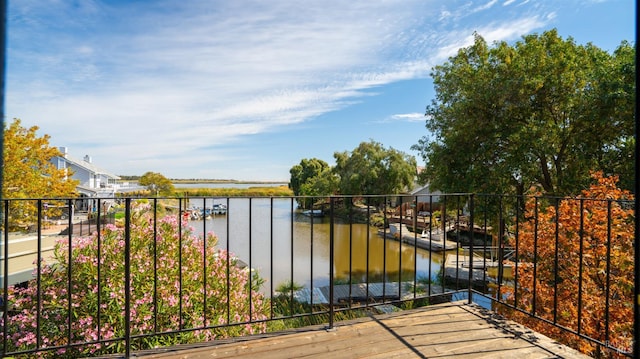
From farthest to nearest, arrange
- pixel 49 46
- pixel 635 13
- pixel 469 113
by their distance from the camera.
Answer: pixel 469 113, pixel 49 46, pixel 635 13

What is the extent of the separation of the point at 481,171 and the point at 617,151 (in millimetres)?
2554

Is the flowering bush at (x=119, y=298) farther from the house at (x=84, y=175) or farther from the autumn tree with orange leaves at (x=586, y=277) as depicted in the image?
the house at (x=84, y=175)

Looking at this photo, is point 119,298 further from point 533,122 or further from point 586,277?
point 533,122

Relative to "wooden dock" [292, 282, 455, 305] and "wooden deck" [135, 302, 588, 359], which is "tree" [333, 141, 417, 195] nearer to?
"wooden dock" [292, 282, 455, 305]

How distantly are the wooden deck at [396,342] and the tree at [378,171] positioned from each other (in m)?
21.3

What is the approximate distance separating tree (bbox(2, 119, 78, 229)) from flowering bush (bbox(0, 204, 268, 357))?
18.7 ft

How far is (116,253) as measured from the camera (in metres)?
2.77

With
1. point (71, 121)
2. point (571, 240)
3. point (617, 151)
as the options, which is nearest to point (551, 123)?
point (617, 151)

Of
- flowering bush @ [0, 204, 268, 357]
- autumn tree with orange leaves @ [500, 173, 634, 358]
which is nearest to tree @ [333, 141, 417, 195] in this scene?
autumn tree with orange leaves @ [500, 173, 634, 358]

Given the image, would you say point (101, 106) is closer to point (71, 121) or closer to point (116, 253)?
point (71, 121)

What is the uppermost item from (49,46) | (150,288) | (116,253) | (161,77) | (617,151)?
(49,46)

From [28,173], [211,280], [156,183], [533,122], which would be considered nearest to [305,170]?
[156,183]

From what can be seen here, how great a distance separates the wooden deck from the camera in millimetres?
2061

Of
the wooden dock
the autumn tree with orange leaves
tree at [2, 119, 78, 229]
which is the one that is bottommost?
the wooden dock
